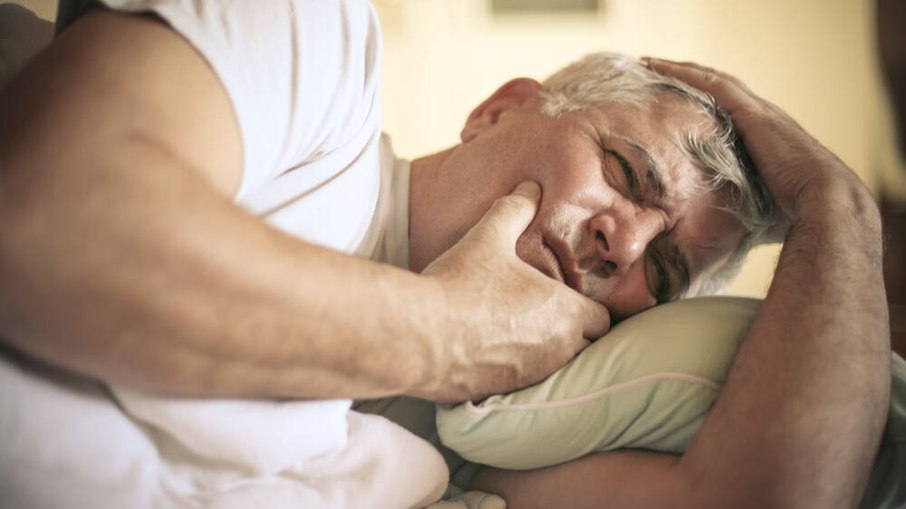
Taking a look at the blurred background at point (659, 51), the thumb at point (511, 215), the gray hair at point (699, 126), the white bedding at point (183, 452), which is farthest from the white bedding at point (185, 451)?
the blurred background at point (659, 51)

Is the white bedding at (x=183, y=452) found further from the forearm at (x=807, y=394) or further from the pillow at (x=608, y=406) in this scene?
the forearm at (x=807, y=394)

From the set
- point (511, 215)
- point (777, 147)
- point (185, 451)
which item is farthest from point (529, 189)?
point (185, 451)

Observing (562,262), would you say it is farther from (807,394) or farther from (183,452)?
(183,452)

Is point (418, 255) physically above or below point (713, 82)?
below

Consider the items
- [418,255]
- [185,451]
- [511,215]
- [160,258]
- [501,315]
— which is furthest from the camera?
[418,255]

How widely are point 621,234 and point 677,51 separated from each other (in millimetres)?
1999

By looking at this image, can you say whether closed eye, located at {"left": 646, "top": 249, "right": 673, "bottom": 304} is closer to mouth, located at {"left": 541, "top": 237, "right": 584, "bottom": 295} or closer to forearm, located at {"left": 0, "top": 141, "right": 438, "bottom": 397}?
mouth, located at {"left": 541, "top": 237, "right": 584, "bottom": 295}

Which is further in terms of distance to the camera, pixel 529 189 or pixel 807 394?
pixel 529 189

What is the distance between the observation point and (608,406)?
898 millimetres

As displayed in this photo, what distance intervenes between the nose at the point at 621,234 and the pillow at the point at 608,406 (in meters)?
0.15

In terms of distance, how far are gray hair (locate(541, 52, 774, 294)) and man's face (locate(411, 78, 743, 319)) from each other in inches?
0.8

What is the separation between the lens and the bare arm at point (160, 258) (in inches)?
20.3

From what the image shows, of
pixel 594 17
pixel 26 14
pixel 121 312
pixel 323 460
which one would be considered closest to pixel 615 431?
pixel 323 460

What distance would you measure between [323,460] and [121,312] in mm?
361
